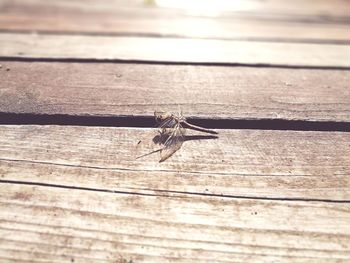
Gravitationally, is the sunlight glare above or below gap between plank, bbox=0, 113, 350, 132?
above

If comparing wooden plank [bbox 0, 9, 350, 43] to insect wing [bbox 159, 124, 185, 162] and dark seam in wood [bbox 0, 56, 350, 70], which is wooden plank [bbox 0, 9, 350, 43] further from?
insect wing [bbox 159, 124, 185, 162]

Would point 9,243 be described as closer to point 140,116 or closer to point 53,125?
point 53,125

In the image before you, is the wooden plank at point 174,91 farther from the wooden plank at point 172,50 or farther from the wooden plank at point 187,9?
the wooden plank at point 187,9

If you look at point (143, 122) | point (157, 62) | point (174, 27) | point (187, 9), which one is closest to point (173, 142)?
point (143, 122)

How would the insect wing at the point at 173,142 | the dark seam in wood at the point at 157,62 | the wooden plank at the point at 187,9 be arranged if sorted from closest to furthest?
the insect wing at the point at 173,142 < the dark seam in wood at the point at 157,62 < the wooden plank at the point at 187,9

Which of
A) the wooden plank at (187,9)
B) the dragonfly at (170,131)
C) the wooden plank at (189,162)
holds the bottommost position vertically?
the wooden plank at (189,162)

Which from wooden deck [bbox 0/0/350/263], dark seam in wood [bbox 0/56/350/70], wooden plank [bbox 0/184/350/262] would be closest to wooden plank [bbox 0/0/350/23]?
wooden deck [bbox 0/0/350/263]

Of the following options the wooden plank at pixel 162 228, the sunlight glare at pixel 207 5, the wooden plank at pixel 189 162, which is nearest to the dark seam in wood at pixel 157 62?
the wooden plank at pixel 189 162
